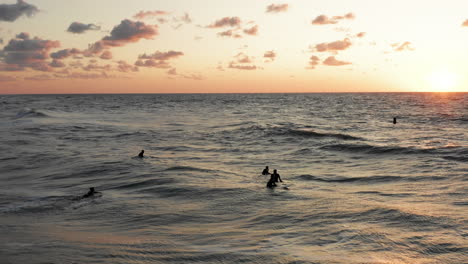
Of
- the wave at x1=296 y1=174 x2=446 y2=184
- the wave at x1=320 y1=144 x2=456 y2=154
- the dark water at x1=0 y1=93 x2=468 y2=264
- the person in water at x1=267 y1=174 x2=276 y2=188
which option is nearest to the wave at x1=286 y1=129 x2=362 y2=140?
the wave at x1=320 y1=144 x2=456 y2=154

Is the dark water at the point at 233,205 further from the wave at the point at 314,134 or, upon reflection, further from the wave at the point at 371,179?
the wave at the point at 314,134

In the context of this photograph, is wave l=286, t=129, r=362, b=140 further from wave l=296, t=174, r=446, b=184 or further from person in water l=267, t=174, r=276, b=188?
person in water l=267, t=174, r=276, b=188

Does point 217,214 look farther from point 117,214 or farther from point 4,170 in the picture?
point 4,170

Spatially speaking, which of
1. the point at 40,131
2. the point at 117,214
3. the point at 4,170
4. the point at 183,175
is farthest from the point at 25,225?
the point at 40,131

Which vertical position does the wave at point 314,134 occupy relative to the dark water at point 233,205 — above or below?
above

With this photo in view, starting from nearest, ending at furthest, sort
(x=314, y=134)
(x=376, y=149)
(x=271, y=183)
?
(x=271, y=183) → (x=376, y=149) → (x=314, y=134)

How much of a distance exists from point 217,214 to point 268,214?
2314mm

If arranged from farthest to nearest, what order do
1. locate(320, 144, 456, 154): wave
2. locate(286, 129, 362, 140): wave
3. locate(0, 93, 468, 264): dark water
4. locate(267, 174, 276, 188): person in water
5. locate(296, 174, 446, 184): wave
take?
locate(286, 129, 362, 140): wave → locate(320, 144, 456, 154): wave → locate(296, 174, 446, 184): wave → locate(267, 174, 276, 188): person in water → locate(0, 93, 468, 264): dark water

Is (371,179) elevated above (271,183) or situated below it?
below

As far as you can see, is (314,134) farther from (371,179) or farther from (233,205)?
(233,205)

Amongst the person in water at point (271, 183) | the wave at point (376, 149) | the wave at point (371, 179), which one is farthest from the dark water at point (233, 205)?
the person in water at point (271, 183)

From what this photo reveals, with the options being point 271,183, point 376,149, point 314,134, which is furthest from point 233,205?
point 314,134

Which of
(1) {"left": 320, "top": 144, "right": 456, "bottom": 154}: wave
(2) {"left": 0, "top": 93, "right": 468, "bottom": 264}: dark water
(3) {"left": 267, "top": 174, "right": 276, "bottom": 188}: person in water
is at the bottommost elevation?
(2) {"left": 0, "top": 93, "right": 468, "bottom": 264}: dark water

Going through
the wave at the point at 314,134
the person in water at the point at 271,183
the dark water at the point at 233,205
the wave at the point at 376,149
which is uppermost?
the wave at the point at 314,134
